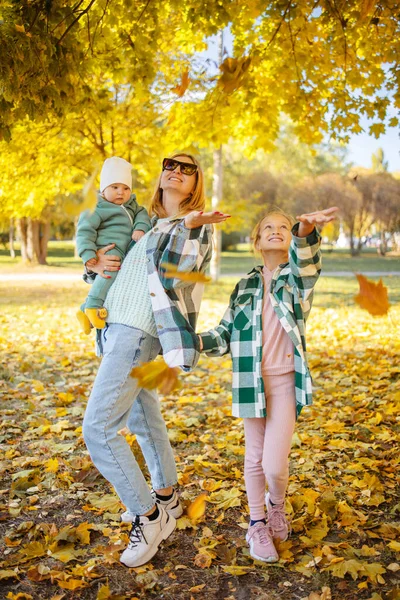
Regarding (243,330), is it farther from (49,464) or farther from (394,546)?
(49,464)

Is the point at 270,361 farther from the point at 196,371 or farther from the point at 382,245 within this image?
the point at 382,245

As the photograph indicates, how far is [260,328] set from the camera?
2678 millimetres

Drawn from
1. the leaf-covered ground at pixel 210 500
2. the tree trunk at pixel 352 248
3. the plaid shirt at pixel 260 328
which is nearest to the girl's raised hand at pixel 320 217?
the plaid shirt at pixel 260 328

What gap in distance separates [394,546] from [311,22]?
5367 millimetres

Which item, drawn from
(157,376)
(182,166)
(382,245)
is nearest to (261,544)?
(157,376)

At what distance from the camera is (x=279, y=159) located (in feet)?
122

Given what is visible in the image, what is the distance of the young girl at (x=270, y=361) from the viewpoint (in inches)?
103

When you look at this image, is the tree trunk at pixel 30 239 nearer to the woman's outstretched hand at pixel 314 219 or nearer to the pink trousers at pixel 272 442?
the pink trousers at pixel 272 442

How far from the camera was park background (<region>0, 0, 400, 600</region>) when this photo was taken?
2584 millimetres

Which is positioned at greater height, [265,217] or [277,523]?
[265,217]

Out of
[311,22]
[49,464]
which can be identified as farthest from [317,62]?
[49,464]

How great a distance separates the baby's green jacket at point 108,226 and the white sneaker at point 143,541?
4.18ft

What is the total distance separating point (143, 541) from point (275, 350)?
3.55ft

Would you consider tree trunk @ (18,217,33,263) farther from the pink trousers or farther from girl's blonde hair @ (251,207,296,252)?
the pink trousers
